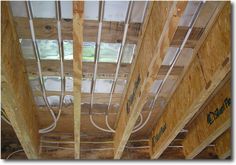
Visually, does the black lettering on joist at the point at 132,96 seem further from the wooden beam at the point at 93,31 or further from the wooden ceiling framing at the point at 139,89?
the wooden beam at the point at 93,31

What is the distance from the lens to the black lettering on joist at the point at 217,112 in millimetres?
2747

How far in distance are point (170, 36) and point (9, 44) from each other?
1.10 meters

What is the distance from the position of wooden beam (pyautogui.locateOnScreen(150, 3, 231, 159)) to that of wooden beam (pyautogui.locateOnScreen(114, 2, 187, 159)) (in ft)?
1.22

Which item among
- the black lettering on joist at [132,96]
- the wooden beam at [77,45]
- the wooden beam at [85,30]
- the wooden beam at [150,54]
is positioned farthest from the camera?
the black lettering on joist at [132,96]

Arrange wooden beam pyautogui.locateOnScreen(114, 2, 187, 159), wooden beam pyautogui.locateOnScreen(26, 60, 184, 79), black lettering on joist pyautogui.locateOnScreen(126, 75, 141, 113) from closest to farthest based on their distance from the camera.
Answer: wooden beam pyautogui.locateOnScreen(114, 2, 187, 159)
black lettering on joist pyautogui.locateOnScreen(126, 75, 141, 113)
wooden beam pyautogui.locateOnScreen(26, 60, 184, 79)

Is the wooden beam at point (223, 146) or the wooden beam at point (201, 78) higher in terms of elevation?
the wooden beam at point (201, 78)

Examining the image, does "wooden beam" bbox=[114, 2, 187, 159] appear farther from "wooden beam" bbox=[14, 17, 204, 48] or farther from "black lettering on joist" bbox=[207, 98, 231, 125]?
"black lettering on joist" bbox=[207, 98, 231, 125]

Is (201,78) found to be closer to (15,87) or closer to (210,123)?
(210,123)

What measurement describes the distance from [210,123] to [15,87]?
185 centimetres

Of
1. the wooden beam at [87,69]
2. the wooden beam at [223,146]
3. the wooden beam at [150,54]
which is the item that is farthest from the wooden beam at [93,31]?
the wooden beam at [223,146]

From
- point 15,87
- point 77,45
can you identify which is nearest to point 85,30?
point 77,45

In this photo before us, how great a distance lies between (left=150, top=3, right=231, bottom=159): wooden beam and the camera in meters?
2.05

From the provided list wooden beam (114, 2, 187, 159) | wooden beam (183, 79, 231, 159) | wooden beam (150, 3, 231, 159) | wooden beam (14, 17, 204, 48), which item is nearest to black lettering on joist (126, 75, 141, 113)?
wooden beam (114, 2, 187, 159)

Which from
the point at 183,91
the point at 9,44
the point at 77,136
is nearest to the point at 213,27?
the point at 183,91
